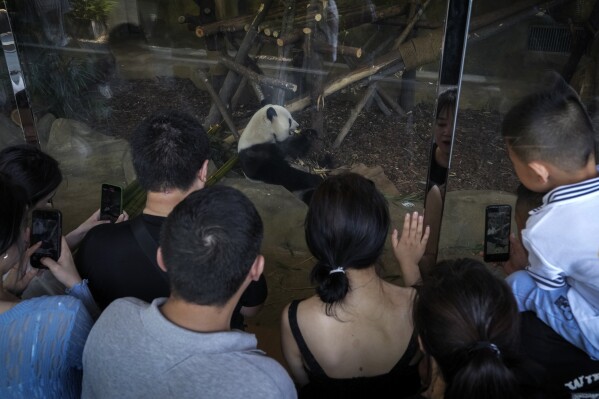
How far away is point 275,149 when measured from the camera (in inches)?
141

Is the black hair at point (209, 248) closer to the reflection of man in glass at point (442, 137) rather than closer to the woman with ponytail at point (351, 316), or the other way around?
the woman with ponytail at point (351, 316)

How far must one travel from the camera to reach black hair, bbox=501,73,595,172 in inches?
53.6

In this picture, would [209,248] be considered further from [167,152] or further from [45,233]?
[45,233]

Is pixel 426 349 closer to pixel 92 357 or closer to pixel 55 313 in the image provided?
pixel 92 357

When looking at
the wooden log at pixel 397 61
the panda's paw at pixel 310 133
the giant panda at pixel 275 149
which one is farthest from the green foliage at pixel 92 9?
the panda's paw at pixel 310 133

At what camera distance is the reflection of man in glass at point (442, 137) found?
6.29ft

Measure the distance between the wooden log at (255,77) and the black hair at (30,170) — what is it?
1860 mm

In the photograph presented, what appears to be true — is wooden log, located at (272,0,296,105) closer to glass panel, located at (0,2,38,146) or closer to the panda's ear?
the panda's ear

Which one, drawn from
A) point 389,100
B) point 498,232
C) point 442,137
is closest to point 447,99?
point 442,137

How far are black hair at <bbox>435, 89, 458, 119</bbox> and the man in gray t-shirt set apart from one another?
1159 mm

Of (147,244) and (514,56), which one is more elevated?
(514,56)

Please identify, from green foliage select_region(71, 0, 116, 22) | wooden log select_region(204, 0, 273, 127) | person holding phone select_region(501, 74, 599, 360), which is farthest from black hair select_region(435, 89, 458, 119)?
green foliage select_region(71, 0, 116, 22)

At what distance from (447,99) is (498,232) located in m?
0.57

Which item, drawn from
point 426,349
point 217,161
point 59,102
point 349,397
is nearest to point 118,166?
point 59,102
